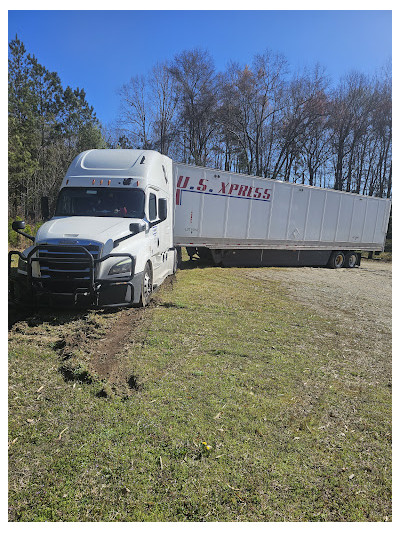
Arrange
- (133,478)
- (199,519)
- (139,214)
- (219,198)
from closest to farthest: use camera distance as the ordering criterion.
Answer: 1. (199,519)
2. (133,478)
3. (139,214)
4. (219,198)

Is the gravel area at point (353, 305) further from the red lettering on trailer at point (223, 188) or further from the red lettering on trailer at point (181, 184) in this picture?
the red lettering on trailer at point (181, 184)

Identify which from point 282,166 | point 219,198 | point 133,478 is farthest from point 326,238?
point 282,166

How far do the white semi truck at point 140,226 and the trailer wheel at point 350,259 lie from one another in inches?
193

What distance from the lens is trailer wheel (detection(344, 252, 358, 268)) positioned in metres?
19.4

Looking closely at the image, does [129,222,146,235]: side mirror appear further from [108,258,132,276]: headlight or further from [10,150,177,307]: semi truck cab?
[108,258,132,276]: headlight

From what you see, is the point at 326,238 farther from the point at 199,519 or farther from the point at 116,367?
the point at 199,519

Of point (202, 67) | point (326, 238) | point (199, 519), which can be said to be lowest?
point (199, 519)

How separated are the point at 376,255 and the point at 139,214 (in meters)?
24.9

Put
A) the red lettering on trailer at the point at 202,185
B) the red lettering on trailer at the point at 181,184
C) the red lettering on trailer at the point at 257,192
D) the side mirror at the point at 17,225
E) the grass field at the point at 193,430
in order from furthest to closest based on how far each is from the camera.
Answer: the red lettering on trailer at the point at 257,192, the red lettering on trailer at the point at 202,185, the red lettering on trailer at the point at 181,184, the side mirror at the point at 17,225, the grass field at the point at 193,430

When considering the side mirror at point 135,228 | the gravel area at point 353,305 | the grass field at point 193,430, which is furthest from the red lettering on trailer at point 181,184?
the grass field at point 193,430

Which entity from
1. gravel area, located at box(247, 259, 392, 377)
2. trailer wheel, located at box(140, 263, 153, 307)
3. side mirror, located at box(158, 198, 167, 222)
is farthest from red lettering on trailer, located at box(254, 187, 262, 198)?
trailer wheel, located at box(140, 263, 153, 307)

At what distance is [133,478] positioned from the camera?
99.7 inches

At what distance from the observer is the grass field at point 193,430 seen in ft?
7.86

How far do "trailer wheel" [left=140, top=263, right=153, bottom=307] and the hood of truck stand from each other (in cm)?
100
